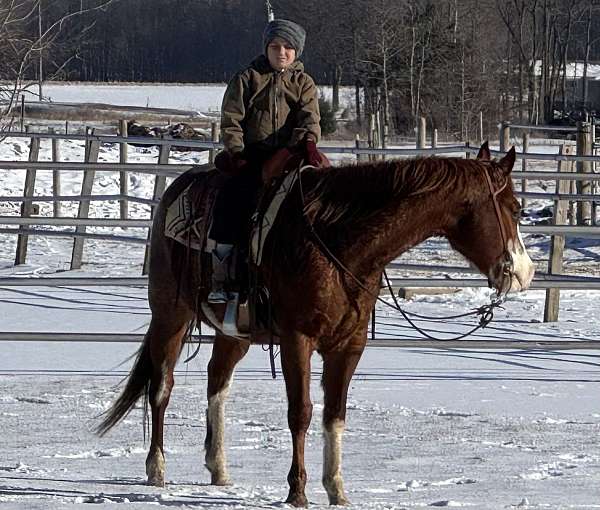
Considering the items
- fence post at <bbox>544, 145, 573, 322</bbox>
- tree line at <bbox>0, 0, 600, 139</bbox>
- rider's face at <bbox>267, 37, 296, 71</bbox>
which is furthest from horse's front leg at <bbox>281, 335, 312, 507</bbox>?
tree line at <bbox>0, 0, 600, 139</bbox>

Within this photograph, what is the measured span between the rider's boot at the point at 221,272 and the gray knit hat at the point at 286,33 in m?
0.88

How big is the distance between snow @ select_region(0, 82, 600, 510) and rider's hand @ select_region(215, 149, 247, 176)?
1.32m

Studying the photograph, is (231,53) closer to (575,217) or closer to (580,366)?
(575,217)

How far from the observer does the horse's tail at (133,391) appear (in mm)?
5781

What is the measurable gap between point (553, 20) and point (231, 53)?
2124cm

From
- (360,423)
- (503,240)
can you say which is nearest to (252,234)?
(503,240)

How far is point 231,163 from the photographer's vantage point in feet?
17.4

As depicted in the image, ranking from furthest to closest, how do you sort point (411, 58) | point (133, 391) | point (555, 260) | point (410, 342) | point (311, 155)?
1. point (411, 58)
2. point (555, 260)
3. point (410, 342)
4. point (133, 391)
5. point (311, 155)

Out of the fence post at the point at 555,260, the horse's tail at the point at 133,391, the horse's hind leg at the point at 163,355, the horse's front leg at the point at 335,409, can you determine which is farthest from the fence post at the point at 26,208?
the horse's front leg at the point at 335,409

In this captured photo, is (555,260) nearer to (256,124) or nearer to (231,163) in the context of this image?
(256,124)

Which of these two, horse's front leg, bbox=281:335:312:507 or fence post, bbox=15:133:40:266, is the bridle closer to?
horse's front leg, bbox=281:335:312:507

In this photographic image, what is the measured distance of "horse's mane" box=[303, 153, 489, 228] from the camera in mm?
4723

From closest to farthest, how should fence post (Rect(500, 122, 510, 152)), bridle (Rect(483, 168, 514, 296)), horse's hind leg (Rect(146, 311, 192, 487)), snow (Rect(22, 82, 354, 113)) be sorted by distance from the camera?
bridle (Rect(483, 168, 514, 296)), horse's hind leg (Rect(146, 311, 192, 487)), fence post (Rect(500, 122, 510, 152)), snow (Rect(22, 82, 354, 113))

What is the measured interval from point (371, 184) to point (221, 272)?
811 mm
